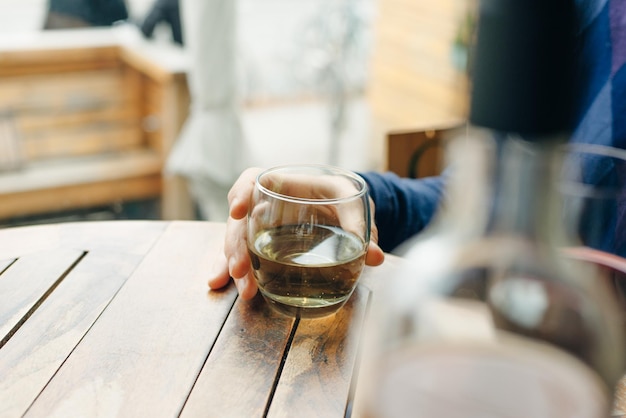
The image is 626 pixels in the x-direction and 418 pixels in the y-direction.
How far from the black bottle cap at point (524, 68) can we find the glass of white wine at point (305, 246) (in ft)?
1.50

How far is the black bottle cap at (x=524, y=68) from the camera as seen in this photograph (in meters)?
0.21

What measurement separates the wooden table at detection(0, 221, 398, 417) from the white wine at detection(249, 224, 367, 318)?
0.13 feet

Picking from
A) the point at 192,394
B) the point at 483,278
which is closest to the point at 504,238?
the point at 483,278

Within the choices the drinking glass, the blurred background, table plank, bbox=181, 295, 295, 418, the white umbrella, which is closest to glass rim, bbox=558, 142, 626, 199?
the drinking glass

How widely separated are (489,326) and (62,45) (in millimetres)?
2723

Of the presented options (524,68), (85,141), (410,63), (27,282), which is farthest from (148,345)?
(410,63)

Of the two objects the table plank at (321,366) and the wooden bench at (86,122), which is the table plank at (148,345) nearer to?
the table plank at (321,366)

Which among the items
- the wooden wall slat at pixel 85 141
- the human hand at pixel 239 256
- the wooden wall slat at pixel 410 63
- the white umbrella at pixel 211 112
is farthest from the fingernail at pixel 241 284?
the wooden wall slat at pixel 410 63

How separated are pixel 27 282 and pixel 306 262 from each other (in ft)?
1.21

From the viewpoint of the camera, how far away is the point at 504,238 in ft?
0.97

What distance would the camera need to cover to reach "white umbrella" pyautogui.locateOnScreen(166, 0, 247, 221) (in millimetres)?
2438

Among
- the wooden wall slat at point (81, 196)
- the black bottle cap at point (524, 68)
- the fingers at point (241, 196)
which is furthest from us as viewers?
the wooden wall slat at point (81, 196)

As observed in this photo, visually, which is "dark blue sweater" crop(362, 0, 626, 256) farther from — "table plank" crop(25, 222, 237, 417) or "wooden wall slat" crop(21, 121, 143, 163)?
"wooden wall slat" crop(21, 121, 143, 163)

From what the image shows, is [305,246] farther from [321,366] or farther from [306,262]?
[321,366]
